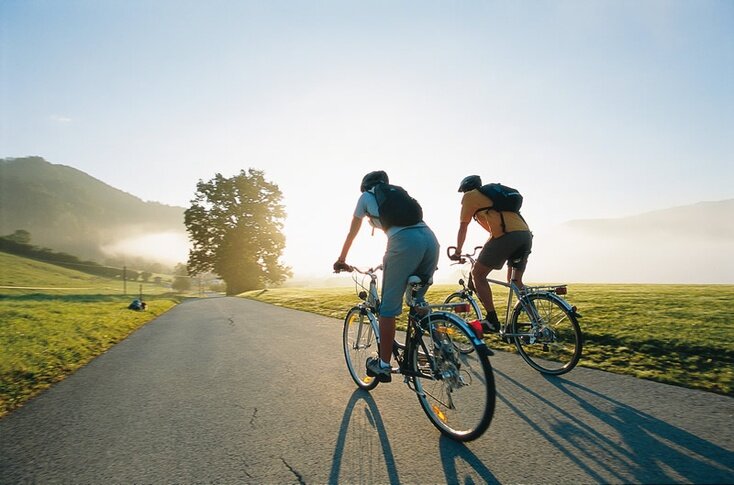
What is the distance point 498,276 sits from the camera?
5551 millimetres

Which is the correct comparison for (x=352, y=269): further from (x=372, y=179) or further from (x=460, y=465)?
(x=460, y=465)

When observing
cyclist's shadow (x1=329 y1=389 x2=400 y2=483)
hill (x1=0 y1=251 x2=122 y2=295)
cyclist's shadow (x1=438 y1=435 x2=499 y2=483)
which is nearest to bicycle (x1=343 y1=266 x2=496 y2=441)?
cyclist's shadow (x1=438 y1=435 x2=499 y2=483)

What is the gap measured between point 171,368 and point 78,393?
50.0 inches

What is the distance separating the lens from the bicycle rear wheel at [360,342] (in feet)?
14.0

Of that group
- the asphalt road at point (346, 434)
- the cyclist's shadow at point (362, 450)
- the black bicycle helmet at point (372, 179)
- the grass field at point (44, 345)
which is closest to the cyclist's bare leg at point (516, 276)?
the asphalt road at point (346, 434)

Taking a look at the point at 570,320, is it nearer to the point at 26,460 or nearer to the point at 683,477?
the point at 683,477

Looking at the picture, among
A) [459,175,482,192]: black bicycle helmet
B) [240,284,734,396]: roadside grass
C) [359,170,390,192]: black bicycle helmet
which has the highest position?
[459,175,482,192]: black bicycle helmet

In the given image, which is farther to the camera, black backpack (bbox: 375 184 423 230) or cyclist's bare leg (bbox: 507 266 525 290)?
cyclist's bare leg (bbox: 507 266 525 290)

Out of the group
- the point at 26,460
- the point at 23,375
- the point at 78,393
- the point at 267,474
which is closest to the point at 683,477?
the point at 267,474

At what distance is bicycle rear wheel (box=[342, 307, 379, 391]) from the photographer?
14.0 ft

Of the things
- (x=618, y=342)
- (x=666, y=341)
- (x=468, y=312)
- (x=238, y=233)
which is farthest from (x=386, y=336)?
(x=238, y=233)

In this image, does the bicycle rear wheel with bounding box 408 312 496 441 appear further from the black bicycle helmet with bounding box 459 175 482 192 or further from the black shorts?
the black bicycle helmet with bounding box 459 175 482 192

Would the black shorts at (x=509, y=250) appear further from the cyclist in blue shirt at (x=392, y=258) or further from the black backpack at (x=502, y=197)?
the cyclist in blue shirt at (x=392, y=258)

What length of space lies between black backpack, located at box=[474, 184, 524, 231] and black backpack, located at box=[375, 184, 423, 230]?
1.70 m
